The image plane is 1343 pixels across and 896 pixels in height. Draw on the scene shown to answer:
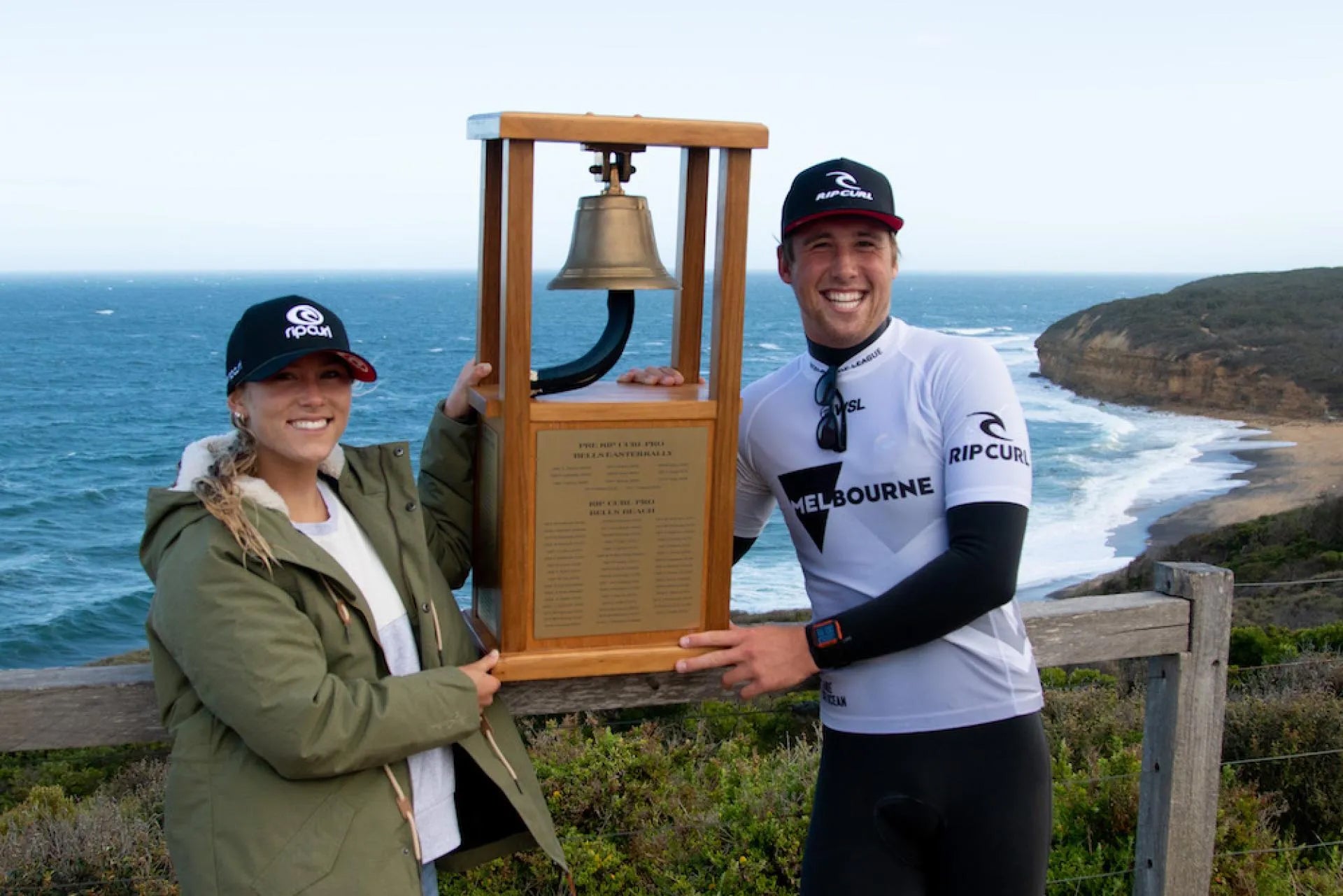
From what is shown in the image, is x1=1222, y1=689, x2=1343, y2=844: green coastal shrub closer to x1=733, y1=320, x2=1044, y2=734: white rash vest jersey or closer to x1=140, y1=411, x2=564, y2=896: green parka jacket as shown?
x1=733, y1=320, x2=1044, y2=734: white rash vest jersey

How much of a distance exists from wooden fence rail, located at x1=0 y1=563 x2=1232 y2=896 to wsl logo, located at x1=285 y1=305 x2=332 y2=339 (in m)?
1.13

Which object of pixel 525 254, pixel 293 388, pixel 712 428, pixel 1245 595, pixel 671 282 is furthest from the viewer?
pixel 1245 595

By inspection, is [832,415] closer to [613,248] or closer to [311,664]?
[613,248]

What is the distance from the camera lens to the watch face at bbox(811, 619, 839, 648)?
9.41 feet

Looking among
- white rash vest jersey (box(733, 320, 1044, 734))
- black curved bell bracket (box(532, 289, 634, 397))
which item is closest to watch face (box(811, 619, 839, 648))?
white rash vest jersey (box(733, 320, 1044, 734))

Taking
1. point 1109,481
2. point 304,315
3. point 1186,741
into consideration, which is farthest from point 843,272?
point 1109,481

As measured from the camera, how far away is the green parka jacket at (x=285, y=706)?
2355 mm

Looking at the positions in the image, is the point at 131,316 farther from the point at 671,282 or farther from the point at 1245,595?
the point at 671,282

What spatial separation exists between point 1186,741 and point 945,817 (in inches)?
50.7

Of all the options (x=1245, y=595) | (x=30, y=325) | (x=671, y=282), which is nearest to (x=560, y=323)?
(x=30, y=325)

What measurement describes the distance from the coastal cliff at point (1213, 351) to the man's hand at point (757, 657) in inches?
2066

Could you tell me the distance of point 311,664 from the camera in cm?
240

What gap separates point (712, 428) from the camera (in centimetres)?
295

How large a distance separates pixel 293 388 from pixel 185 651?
569 millimetres
